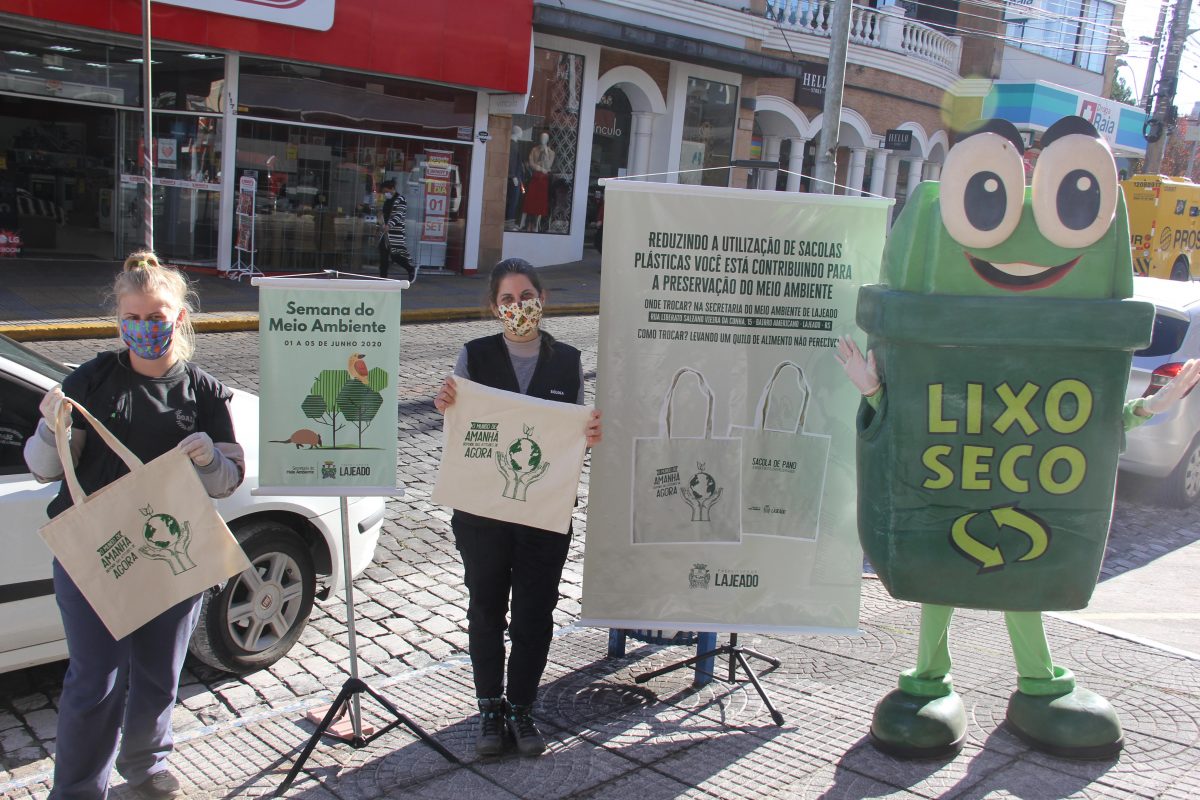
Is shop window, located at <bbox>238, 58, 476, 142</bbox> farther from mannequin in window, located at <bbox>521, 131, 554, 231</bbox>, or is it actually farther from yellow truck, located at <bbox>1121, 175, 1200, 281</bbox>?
yellow truck, located at <bbox>1121, 175, 1200, 281</bbox>

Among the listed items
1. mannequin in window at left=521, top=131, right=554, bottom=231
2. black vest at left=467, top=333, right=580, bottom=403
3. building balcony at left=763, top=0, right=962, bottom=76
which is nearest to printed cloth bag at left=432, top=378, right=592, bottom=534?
black vest at left=467, top=333, right=580, bottom=403

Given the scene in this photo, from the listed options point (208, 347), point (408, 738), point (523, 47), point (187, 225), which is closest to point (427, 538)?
point (408, 738)

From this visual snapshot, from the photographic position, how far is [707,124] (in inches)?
884

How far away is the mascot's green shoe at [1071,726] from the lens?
398 centimetres

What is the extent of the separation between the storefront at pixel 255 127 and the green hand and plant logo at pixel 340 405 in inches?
464

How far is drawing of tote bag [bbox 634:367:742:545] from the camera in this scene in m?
4.27

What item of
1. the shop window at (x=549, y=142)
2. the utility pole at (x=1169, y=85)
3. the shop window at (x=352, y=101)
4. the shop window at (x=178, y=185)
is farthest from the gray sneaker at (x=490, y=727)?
the utility pole at (x=1169, y=85)

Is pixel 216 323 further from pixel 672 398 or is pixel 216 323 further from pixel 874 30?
pixel 874 30

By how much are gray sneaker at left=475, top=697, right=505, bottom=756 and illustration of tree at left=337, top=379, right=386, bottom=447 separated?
44.1 inches

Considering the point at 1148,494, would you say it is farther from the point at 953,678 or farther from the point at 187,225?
the point at 187,225

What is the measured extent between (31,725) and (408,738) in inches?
57.4

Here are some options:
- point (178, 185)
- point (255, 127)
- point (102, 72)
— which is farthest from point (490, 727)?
point (102, 72)

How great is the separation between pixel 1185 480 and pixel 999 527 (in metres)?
5.51

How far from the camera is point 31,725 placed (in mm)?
4098
